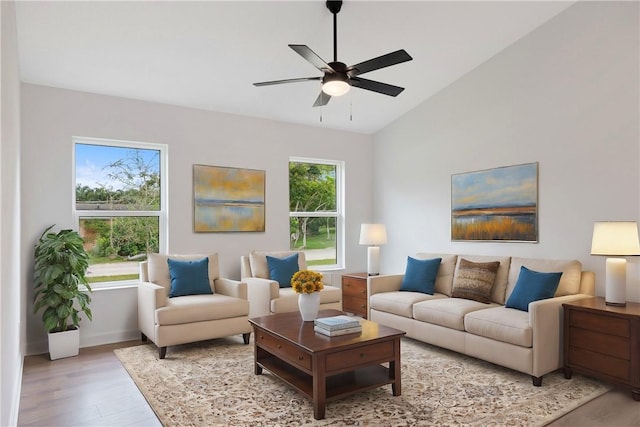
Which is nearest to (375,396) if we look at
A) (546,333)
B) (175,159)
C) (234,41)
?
(546,333)

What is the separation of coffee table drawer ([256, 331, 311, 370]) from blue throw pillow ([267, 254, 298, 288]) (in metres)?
1.53

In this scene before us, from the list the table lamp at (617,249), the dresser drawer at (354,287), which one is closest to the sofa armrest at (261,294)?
the dresser drawer at (354,287)

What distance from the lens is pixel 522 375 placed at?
11.3 ft

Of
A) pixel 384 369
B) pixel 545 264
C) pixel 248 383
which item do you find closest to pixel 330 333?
pixel 384 369

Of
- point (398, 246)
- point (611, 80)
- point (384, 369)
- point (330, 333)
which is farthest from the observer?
point (398, 246)

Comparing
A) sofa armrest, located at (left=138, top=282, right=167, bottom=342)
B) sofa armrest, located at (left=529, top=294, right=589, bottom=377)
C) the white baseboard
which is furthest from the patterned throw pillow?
the white baseboard

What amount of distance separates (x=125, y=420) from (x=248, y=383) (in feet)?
2.91

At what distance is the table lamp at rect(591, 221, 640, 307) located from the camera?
129 inches

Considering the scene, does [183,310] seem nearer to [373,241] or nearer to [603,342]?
[373,241]

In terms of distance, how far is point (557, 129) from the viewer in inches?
161

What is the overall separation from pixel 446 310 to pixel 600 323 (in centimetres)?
118

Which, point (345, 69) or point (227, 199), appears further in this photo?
point (227, 199)

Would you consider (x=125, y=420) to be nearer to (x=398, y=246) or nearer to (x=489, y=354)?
(x=489, y=354)

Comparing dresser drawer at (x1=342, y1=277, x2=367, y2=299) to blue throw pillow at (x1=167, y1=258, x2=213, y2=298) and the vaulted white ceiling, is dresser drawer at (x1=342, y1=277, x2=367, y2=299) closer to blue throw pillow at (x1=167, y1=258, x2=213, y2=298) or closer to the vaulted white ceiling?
blue throw pillow at (x1=167, y1=258, x2=213, y2=298)
